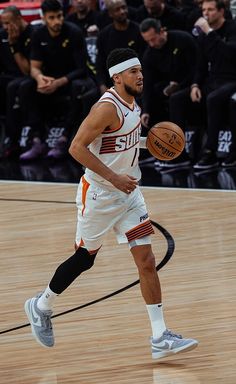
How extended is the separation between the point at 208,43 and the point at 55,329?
5822 mm

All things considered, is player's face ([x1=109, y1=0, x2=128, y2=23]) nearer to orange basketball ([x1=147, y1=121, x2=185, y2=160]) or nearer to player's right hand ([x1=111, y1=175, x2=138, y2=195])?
orange basketball ([x1=147, y1=121, x2=185, y2=160])

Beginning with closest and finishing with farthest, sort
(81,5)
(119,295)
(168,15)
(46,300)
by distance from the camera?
(46,300) < (119,295) < (168,15) < (81,5)

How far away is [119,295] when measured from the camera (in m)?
7.79

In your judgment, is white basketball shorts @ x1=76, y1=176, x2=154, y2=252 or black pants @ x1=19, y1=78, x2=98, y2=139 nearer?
white basketball shorts @ x1=76, y1=176, x2=154, y2=252

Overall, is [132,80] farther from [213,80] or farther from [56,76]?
[56,76]

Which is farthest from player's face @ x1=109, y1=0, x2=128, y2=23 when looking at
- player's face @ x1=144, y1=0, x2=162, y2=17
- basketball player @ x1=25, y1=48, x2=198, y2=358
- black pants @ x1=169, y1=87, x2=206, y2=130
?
basketball player @ x1=25, y1=48, x2=198, y2=358

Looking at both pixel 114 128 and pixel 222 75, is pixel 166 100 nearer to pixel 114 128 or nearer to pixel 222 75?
pixel 222 75

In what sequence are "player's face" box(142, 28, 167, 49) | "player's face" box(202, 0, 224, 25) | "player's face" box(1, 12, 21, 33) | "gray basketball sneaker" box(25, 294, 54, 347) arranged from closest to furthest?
"gray basketball sneaker" box(25, 294, 54, 347) < "player's face" box(202, 0, 224, 25) < "player's face" box(142, 28, 167, 49) < "player's face" box(1, 12, 21, 33)

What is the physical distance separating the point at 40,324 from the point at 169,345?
0.83 meters

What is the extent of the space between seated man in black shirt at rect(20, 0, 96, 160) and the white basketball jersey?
6.56m

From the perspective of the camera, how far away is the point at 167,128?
22.7 feet

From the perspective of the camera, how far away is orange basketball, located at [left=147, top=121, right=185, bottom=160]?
6.87 m

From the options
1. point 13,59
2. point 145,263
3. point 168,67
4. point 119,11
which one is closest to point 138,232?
point 145,263

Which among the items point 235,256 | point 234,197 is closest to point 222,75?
point 234,197
